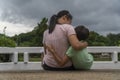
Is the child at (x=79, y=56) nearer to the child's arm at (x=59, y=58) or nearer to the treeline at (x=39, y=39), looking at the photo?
the child's arm at (x=59, y=58)

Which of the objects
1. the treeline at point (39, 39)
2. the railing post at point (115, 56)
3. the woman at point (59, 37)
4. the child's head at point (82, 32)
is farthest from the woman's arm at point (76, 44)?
the treeline at point (39, 39)

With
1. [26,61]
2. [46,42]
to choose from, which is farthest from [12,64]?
[46,42]

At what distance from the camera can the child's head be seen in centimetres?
562

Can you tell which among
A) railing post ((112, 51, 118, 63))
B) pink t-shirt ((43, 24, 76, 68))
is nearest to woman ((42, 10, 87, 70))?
pink t-shirt ((43, 24, 76, 68))

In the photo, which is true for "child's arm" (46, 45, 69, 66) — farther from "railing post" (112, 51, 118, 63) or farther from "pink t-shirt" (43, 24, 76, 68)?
"railing post" (112, 51, 118, 63)

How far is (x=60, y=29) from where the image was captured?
19.1 feet

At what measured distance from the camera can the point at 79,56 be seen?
219 inches

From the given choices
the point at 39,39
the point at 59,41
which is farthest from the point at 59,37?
the point at 39,39

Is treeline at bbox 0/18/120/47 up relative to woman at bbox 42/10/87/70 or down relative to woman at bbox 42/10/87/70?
down

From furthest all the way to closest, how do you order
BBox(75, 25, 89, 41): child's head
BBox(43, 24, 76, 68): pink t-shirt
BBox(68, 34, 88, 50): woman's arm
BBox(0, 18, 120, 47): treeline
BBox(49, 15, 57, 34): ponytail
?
1. BBox(0, 18, 120, 47): treeline
2. BBox(49, 15, 57, 34): ponytail
3. BBox(43, 24, 76, 68): pink t-shirt
4. BBox(75, 25, 89, 41): child's head
5. BBox(68, 34, 88, 50): woman's arm

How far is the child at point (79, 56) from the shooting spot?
18.3ft

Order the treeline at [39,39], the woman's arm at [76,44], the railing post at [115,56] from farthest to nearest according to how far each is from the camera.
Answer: the treeline at [39,39] → the railing post at [115,56] → the woman's arm at [76,44]

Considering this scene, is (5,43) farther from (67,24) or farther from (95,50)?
(67,24)

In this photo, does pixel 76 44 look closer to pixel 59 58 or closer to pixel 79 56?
pixel 79 56
